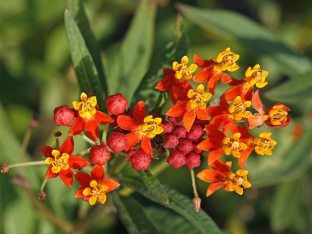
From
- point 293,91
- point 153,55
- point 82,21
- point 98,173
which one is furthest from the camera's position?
point 153,55

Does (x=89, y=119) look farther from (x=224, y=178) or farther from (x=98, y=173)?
(x=224, y=178)

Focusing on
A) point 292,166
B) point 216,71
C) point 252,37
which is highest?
point 216,71

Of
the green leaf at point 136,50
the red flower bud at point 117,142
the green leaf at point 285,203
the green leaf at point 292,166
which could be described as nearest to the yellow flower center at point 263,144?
the red flower bud at point 117,142

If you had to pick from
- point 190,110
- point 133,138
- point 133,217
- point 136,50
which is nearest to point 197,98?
point 190,110

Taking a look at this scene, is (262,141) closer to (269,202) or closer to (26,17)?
(269,202)

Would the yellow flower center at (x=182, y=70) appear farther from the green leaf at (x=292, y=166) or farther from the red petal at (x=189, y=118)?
the green leaf at (x=292, y=166)

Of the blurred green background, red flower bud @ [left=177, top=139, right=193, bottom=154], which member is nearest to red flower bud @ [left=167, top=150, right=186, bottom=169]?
red flower bud @ [left=177, top=139, right=193, bottom=154]

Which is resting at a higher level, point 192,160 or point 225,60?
point 225,60

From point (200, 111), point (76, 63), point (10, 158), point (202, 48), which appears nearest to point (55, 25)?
point (202, 48)
